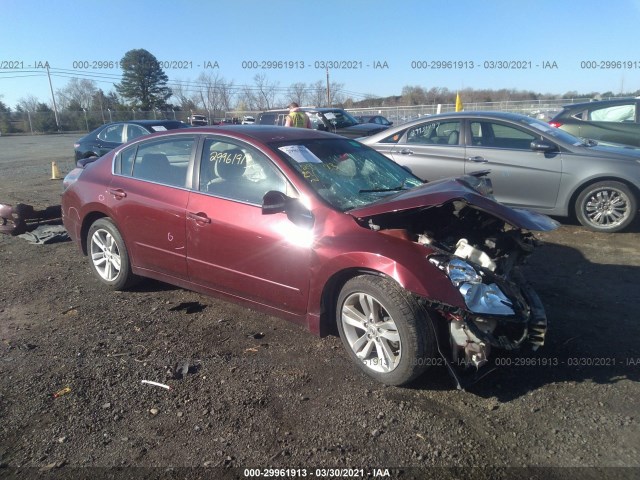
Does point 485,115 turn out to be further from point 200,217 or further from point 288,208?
point 200,217

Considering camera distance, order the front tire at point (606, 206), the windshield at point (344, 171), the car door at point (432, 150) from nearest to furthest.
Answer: the windshield at point (344, 171) < the front tire at point (606, 206) < the car door at point (432, 150)

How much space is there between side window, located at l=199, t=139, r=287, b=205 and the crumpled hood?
0.78 m

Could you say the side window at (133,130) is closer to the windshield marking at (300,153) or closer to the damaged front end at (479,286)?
the windshield marking at (300,153)

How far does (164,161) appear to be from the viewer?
4.53m

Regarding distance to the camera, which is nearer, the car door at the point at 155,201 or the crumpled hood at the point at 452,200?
the crumpled hood at the point at 452,200

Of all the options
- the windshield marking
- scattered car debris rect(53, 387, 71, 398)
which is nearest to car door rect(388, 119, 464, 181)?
the windshield marking

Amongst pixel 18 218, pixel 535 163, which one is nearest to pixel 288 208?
pixel 535 163

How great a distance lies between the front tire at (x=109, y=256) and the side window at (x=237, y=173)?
4.24 ft

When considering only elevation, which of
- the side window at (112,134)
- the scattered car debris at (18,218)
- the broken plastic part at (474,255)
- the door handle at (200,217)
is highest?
the side window at (112,134)

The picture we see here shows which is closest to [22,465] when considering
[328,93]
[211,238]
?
[211,238]

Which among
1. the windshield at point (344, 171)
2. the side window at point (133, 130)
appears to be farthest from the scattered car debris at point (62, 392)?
the side window at point (133, 130)

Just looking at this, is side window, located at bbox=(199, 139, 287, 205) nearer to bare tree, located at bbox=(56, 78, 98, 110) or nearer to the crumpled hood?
the crumpled hood

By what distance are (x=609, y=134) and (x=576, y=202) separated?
11.9ft

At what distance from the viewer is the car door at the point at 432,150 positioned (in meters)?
7.33
